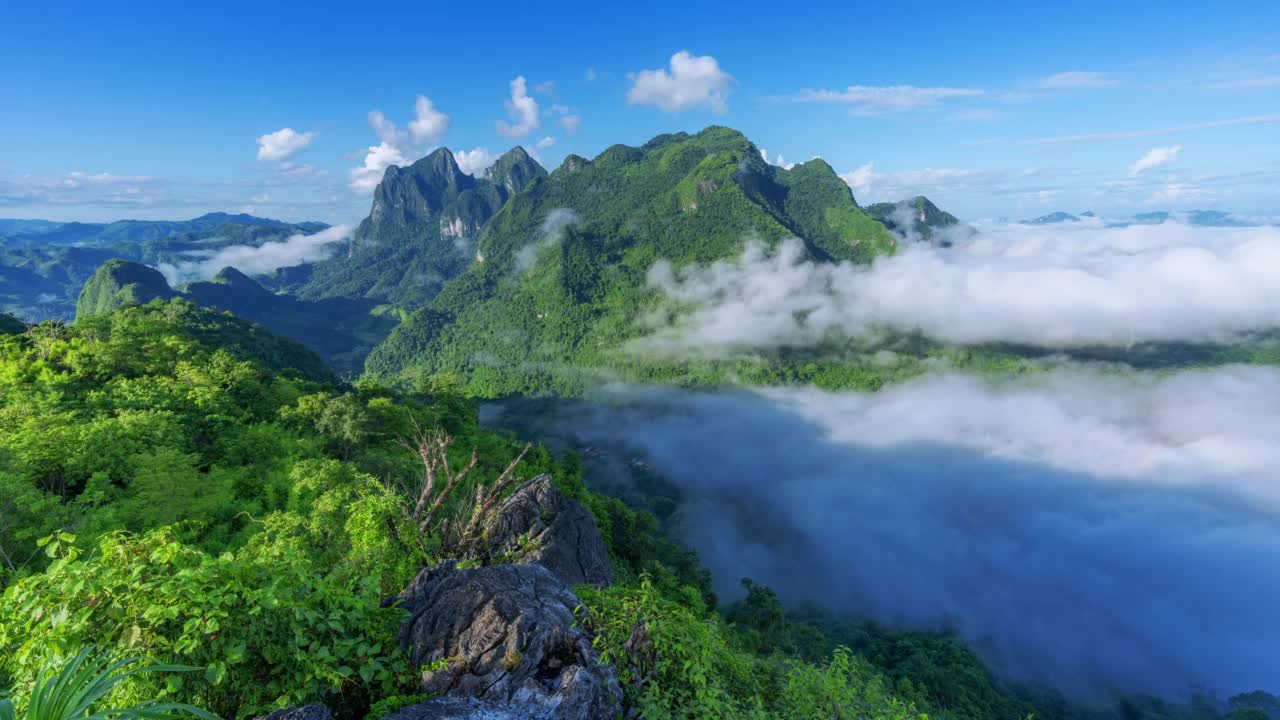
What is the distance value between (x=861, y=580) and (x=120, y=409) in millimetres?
102515

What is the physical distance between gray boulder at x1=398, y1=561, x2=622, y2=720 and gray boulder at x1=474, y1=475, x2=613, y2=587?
9611 mm

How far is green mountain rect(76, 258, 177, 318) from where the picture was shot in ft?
538

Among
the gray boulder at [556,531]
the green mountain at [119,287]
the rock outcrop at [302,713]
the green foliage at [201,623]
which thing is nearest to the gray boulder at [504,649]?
the green foliage at [201,623]

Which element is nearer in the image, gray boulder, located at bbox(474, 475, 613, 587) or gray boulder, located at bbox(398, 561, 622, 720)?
gray boulder, located at bbox(398, 561, 622, 720)

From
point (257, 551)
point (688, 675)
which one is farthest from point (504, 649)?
point (257, 551)

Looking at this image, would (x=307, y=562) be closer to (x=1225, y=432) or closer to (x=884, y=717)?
(x=884, y=717)

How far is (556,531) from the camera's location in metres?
21.9

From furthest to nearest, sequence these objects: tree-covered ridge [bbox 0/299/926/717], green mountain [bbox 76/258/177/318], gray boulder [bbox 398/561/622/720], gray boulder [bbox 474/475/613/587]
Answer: green mountain [bbox 76/258/177/318], gray boulder [bbox 474/475/613/587], gray boulder [bbox 398/561/622/720], tree-covered ridge [bbox 0/299/926/717]

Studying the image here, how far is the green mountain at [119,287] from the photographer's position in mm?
163875

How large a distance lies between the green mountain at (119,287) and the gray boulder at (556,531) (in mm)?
207747

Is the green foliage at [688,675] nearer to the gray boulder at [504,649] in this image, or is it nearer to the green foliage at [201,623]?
the gray boulder at [504,649]

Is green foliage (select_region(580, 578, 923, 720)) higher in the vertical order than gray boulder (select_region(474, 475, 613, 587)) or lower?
higher

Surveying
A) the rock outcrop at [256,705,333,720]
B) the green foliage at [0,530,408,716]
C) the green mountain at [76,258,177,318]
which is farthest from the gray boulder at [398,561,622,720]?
the green mountain at [76,258,177,318]

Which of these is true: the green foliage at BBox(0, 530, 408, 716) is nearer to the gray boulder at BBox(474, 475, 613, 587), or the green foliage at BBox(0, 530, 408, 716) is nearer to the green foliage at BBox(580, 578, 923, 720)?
the green foliage at BBox(580, 578, 923, 720)
